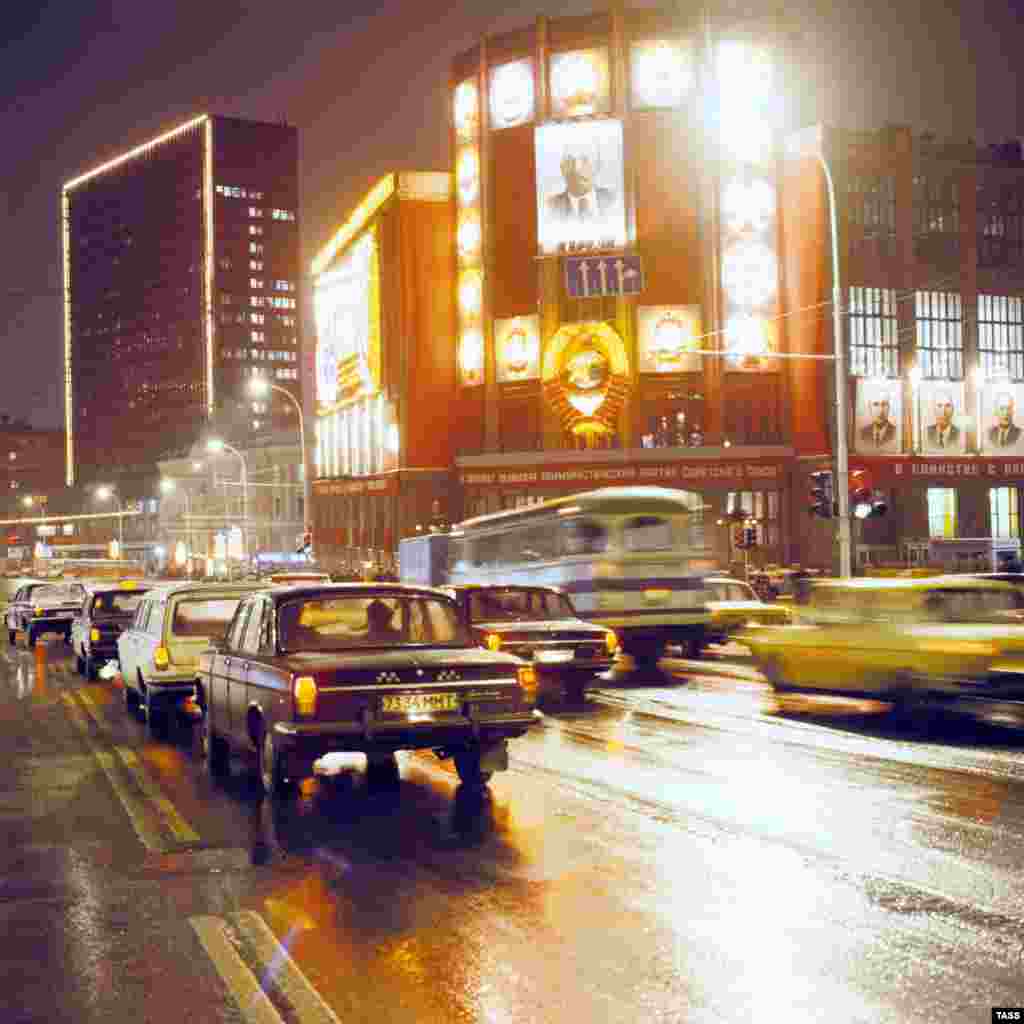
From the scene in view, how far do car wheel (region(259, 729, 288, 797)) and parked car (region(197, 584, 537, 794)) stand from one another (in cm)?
1

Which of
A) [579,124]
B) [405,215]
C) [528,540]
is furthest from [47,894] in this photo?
[405,215]

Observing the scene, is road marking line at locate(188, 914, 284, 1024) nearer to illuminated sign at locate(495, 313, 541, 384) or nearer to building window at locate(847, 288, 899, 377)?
building window at locate(847, 288, 899, 377)

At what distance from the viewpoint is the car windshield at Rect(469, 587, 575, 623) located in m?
18.9

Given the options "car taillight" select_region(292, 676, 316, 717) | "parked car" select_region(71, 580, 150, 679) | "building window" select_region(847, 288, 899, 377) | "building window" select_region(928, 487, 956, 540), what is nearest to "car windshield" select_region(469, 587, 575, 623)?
"parked car" select_region(71, 580, 150, 679)

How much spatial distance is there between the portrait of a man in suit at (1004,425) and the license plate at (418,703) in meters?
57.8

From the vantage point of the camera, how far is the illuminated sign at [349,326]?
7394 cm

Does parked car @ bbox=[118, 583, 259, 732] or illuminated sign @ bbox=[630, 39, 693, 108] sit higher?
illuminated sign @ bbox=[630, 39, 693, 108]

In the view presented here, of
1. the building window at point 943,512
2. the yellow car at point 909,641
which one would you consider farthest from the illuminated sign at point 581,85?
the yellow car at point 909,641

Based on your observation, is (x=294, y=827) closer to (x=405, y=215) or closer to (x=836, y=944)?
(x=836, y=944)

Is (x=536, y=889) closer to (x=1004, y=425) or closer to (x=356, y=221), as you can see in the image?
(x=1004, y=425)

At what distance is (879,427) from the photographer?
201 feet

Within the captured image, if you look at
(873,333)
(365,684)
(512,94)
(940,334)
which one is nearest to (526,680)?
(365,684)

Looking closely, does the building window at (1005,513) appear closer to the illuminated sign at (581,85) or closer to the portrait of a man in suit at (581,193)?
the portrait of a man in suit at (581,193)

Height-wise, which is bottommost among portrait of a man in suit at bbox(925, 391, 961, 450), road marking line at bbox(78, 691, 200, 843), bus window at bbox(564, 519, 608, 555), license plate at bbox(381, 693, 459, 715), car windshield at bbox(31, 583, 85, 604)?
road marking line at bbox(78, 691, 200, 843)
